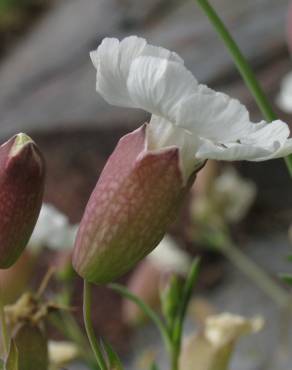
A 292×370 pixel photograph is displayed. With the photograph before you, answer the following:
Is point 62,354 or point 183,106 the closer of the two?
point 183,106

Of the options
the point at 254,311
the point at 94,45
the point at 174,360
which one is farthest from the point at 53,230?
the point at 94,45

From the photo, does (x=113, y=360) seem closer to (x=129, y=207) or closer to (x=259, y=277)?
(x=129, y=207)

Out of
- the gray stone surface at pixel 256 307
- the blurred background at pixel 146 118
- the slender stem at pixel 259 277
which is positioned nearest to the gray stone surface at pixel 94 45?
the blurred background at pixel 146 118

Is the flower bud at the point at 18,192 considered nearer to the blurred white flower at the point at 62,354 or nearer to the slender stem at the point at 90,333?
the slender stem at the point at 90,333

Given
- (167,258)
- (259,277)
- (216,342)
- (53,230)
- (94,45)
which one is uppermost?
(53,230)

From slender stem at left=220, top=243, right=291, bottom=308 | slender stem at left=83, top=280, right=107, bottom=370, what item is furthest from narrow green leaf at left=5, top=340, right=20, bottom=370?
slender stem at left=220, top=243, right=291, bottom=308

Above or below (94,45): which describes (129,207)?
above

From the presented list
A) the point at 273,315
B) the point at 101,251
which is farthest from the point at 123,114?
the point at 101,251
